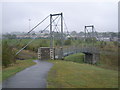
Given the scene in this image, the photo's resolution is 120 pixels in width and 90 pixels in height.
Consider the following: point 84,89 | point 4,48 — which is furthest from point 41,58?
point 84,89

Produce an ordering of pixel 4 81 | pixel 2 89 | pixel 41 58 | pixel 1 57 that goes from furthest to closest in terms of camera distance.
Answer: pixel 41 58
pixel 1 57
pixel 4 81
pixel 2 89

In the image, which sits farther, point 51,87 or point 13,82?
point 13,82

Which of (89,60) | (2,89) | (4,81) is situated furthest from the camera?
(89,60)

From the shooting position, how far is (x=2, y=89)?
669cm

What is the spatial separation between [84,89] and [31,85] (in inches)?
77.0

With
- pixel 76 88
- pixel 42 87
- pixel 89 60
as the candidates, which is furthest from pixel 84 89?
pixel 89 60

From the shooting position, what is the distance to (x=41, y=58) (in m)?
20.9

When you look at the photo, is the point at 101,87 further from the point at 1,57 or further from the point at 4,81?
the point at 1,57

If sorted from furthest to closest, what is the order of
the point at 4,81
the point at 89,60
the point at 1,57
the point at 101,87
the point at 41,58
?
the point at 89,60, the point at 41,58, the point at 1,57, the point at 4,81, the point at 101,87

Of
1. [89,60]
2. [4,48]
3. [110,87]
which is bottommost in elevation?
[89,60]

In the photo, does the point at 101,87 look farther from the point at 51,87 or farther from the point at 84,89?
the point at 51,87

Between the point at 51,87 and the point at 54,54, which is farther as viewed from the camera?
the point at 54,54

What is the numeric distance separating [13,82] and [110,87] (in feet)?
12.2

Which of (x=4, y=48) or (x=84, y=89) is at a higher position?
(x=4, y=48)
